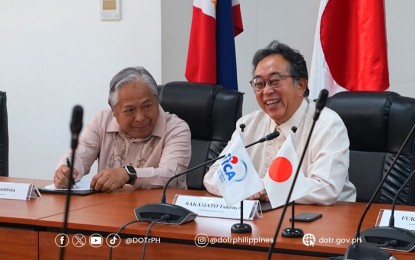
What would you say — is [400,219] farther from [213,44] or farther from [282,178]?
[213,44]

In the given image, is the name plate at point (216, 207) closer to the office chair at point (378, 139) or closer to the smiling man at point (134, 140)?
the smiling man at point (134, 140)

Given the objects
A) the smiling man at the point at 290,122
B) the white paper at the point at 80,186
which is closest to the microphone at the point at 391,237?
the smiling man at the point at 290,122

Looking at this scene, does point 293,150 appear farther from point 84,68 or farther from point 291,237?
point 84,68

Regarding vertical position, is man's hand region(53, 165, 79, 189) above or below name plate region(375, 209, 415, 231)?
below

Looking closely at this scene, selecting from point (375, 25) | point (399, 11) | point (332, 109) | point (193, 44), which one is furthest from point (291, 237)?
point (399, 11)

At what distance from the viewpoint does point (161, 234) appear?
2141 mm

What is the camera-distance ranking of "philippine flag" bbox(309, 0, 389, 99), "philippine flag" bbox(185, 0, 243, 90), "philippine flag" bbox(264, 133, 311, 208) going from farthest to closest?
"philippine flag" bbox(185, 0, 243, 90)
"philippine flag" bbox(309, 0, 389, 99)
"philippine flag" bbox(264, 133, 311, 208)

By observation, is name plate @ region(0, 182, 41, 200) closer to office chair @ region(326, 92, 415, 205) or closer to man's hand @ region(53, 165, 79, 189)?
man's hand @ region(53, 165, 79, 189)

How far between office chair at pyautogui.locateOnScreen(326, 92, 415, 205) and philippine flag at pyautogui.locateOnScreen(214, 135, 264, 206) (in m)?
0.90

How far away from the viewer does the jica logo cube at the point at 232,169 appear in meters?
2.18

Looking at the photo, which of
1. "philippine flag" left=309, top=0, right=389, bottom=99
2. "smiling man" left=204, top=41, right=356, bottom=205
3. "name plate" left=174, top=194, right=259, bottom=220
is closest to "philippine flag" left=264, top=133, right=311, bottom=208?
"name plate" left=174, top=194, right=259, bottom=220

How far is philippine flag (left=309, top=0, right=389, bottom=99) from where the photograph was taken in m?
3.72

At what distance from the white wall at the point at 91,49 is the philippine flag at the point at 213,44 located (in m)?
0.56

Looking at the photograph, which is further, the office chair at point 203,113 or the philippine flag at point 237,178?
the office chair at point 203,113
